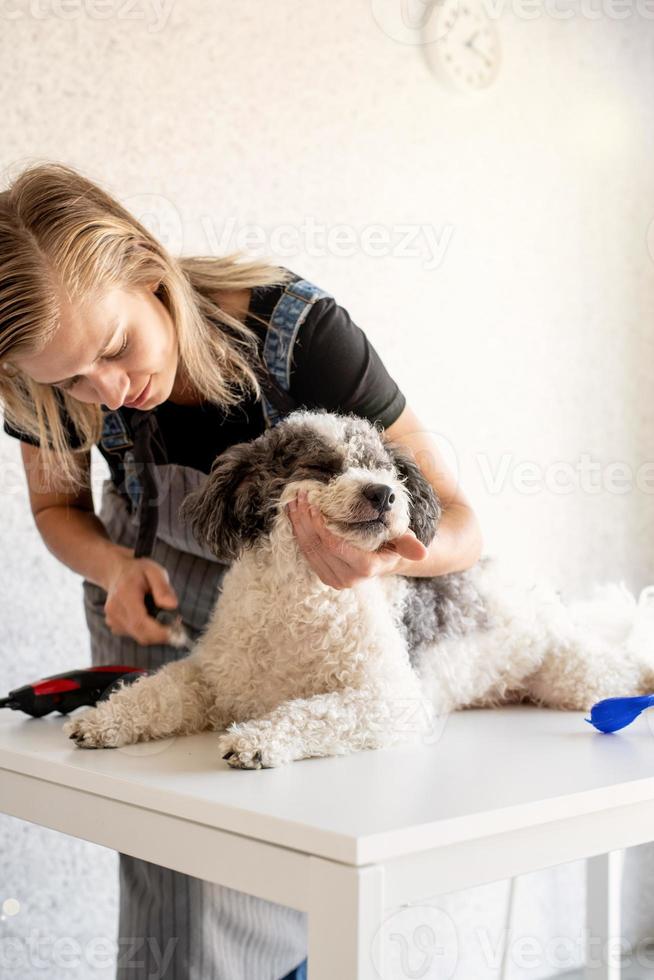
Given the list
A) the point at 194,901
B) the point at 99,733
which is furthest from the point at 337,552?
the point at 194,901

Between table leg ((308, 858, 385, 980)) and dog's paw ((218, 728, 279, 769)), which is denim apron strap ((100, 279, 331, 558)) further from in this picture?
table leg ((308, 858, 385, 980))

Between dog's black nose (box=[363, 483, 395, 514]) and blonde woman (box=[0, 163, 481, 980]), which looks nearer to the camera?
dog's black nose (box=[363, 483, 395, 514])

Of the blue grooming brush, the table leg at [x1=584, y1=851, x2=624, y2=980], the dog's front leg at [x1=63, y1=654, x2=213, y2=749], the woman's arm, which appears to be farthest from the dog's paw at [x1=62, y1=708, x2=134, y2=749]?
the table leg at [x1=584, y1=851, x2=624, y2=980]

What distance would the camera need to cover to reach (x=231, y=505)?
1.02 metres

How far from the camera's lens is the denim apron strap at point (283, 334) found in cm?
117

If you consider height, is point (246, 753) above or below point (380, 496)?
below

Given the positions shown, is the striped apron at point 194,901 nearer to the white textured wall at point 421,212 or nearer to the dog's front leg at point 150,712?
the dog's front leg at point 150,712

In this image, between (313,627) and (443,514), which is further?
(443,514)

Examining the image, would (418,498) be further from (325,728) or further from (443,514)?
(325,728)

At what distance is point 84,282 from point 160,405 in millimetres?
249

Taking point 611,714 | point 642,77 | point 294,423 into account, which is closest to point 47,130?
point 294,423

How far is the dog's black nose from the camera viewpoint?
Result: 924mm

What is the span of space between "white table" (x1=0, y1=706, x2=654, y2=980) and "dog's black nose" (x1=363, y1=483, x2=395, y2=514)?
0.78ft

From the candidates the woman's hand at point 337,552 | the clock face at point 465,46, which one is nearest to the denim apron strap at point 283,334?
the woman's hand at point 337,552
